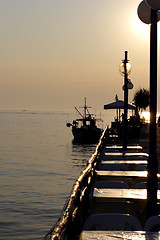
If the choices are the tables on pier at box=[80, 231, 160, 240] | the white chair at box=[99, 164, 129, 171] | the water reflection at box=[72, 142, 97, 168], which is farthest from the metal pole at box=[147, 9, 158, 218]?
the water reflection at box=[72, 142, 97, 168]

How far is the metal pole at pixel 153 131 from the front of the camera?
866cm

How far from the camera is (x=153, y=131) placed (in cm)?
868

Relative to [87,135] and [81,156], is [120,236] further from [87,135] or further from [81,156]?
[87,135]

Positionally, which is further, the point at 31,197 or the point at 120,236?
the point at 31,197

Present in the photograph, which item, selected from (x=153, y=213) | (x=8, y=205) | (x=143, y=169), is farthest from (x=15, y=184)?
(x=153, y=213)

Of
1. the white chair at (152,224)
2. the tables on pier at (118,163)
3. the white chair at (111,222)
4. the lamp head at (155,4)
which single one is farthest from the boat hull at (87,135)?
the white chair at (152,224)

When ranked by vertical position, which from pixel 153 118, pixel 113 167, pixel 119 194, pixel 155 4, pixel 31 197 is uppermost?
pixel 155 4

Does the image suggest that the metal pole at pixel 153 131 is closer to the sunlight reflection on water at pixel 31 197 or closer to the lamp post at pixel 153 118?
the lamp post at pixel 153 118

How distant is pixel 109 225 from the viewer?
7219 millimetres

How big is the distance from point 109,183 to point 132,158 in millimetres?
6735

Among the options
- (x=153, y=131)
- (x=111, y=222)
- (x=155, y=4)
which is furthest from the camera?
(x=153, y=131)

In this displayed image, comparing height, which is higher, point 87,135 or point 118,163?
point 118,163

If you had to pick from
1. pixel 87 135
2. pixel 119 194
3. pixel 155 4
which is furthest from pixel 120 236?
pixel 87 135

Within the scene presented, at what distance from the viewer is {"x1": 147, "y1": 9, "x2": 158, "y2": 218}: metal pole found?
866cm
